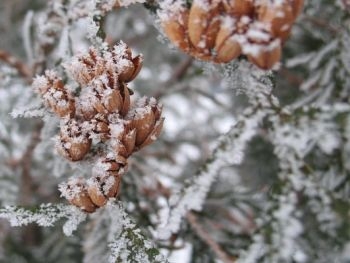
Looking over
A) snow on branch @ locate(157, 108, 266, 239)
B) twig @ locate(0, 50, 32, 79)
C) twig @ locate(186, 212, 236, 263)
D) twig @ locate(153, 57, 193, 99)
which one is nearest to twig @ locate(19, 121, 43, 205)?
twig @ locate(0, 50, 32, 79)

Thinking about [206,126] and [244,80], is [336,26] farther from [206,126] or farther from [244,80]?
[206,126]

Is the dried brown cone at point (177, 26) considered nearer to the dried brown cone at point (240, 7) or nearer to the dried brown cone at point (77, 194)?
the dried brown cone at point (240, 7)

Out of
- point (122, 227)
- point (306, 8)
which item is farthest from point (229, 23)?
point (306, 8)

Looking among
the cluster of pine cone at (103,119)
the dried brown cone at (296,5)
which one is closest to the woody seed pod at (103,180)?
the cluster of pine cone at (103,119)

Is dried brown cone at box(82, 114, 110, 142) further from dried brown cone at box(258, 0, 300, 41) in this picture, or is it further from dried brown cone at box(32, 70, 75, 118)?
dried brown cone at box(258, 0, 300, 41)

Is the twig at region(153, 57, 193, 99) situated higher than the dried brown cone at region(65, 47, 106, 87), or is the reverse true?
the twig at region(153, 57, 193, 99)

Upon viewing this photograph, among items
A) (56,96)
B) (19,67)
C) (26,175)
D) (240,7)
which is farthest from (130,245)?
(26,175)

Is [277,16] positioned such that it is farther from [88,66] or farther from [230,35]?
[88,66]
